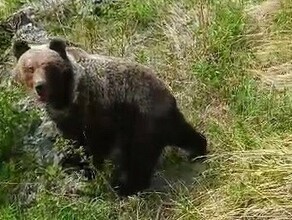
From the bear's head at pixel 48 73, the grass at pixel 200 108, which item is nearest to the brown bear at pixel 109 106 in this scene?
the bear's head at pixel 48 73

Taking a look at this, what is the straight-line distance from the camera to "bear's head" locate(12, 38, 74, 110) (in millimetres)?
4527

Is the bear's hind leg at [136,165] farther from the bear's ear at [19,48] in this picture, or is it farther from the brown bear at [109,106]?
the bear's ear at [19,48]

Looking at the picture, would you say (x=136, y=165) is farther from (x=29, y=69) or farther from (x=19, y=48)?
(x=19, y=48)

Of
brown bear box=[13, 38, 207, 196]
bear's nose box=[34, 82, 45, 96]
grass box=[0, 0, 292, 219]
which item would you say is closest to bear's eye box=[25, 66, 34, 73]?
brown bear box=[13, 38, 207, 196]

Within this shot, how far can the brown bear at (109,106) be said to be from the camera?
466 centimetres

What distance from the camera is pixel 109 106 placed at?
4.73 meters

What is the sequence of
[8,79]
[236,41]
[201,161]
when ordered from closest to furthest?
[201,161] < [8,79] < [236,41]

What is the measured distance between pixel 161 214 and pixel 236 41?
196 cm

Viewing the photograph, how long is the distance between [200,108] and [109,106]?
3.33 ft

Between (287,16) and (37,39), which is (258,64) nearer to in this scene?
(287,16)

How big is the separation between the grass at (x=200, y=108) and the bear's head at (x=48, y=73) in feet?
1.51

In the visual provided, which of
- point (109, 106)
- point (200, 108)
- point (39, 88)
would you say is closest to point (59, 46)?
point (39, 88)

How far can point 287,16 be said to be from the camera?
20.7 ft

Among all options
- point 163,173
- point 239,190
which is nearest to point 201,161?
point 163,173
